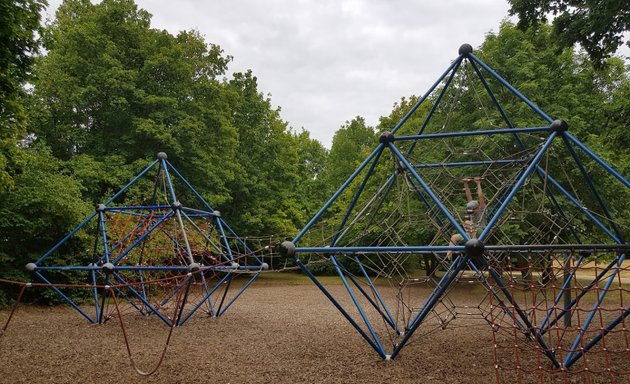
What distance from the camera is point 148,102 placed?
20359 millimetres

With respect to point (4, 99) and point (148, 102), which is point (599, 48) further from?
point (148, 102)

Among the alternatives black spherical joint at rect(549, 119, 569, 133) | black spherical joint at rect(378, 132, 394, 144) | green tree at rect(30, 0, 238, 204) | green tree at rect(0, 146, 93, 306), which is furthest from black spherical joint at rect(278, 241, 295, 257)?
green tree at rect(30, 0, 238, 204)

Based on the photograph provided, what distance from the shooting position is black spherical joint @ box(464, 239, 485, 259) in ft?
16.5

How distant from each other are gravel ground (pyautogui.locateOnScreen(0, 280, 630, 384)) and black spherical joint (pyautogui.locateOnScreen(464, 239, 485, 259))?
82.5 inches

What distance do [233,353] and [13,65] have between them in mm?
9861

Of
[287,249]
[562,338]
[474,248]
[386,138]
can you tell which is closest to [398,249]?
[474,248]

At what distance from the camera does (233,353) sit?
800cm

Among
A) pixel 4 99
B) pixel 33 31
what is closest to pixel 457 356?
pixel 4 99

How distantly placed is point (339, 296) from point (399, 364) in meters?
12.5

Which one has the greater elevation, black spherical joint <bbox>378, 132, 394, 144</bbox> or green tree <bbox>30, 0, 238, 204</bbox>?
green tree <bbox>30, 0, 238, 204</bbox>

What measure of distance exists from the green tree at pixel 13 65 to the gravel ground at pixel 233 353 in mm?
4174

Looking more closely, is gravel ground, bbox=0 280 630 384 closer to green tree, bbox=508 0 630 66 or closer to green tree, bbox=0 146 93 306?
green tree, bbox=0 146 93 306

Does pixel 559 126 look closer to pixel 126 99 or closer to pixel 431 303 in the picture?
pixel 431 303

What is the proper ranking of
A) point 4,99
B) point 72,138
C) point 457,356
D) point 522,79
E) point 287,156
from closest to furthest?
point 457,356 → point 4,99 → point 522,79 → point 72,138 → point 287,156
